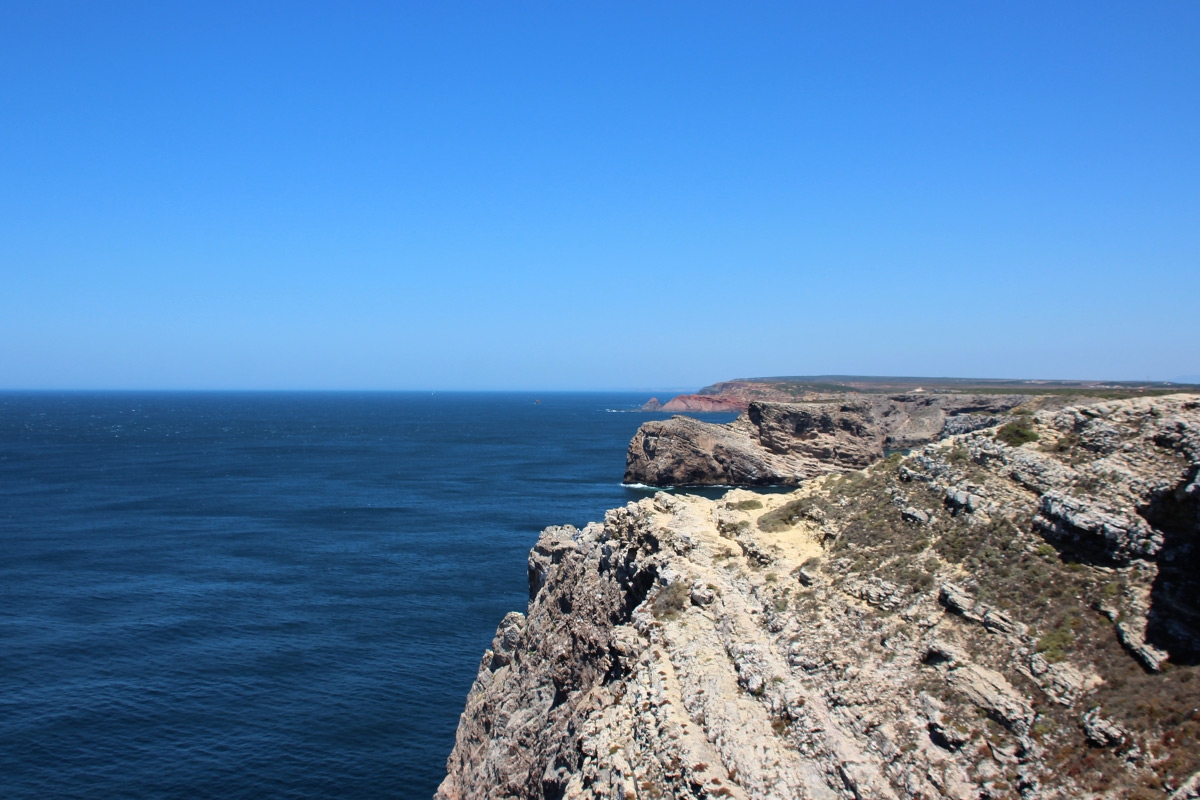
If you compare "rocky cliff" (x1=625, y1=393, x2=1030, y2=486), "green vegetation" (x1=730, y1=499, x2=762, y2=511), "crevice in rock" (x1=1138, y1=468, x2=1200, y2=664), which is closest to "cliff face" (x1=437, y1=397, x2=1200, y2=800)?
"crevice in rock" (x1=1138, y1=468, x2=1200, y2=664)

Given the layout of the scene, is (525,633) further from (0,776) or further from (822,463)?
(822,463)

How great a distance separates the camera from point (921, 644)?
57.7 ft

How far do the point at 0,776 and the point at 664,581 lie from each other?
101 feet

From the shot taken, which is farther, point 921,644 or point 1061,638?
point 921,644

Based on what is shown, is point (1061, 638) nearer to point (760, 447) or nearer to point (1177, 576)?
point (1177, 576)

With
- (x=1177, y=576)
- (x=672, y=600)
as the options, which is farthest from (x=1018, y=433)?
(x=672, y=600)

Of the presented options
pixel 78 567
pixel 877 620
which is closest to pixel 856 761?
pixel 877 620

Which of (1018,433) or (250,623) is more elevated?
(1018,433)

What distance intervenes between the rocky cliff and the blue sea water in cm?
767

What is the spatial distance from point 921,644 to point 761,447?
93106mm

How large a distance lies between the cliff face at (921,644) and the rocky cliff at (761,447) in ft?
253

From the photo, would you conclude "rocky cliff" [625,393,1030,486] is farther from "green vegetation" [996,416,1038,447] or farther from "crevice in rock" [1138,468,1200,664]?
"crevice in rock" [1138,468,1200,664]

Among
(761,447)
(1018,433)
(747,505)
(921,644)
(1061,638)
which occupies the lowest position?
(761,447)

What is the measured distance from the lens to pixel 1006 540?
19344mm
